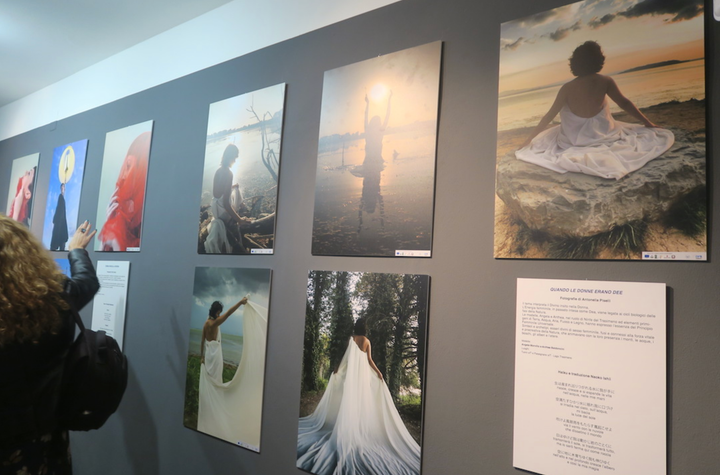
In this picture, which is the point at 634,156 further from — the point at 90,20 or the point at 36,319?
the point at 90,20

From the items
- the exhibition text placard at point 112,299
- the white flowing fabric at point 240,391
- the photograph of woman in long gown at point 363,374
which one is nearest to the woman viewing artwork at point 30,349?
the white flowing fabric at point 240,391

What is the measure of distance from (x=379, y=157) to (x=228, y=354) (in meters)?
1.17

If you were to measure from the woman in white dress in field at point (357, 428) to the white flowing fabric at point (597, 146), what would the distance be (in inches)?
34.2

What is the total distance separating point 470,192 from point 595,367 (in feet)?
2.11

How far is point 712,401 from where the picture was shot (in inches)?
46.1

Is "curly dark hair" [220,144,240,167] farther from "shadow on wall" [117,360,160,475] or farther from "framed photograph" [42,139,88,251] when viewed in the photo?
"framed photograph" [42,139,88,251]

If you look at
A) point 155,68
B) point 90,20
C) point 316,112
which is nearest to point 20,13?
point 90,20

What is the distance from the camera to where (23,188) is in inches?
153

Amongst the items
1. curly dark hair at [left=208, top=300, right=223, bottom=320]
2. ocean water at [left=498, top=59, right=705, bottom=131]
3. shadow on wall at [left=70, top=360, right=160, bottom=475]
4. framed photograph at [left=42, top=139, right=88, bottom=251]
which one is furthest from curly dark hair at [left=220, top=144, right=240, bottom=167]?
framed photograph at [left=42, top=139, right=88, bottom=251]

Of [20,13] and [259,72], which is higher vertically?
[20,13]

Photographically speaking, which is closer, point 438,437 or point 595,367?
point 595,367

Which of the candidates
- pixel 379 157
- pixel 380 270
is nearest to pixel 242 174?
pixel 379 157

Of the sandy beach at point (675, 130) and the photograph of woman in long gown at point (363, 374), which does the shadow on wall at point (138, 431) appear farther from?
the sandy beach at point (675, 130)

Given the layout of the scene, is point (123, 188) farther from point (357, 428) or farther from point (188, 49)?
point (357, 428)
